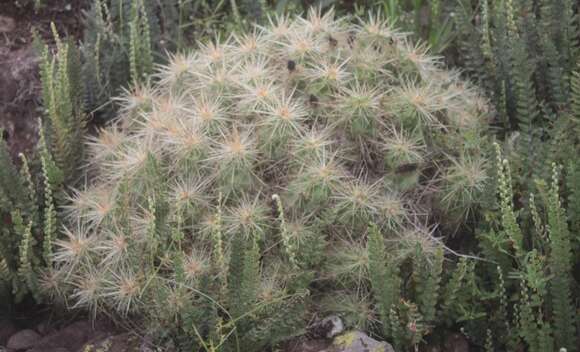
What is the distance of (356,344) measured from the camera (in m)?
3.04

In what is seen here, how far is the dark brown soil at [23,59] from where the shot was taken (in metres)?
4.32

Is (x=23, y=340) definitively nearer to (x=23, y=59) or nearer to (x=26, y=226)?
(x=26, y=226)

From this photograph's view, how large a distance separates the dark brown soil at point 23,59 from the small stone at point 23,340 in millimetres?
1061

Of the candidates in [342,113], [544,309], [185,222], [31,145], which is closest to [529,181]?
[544,309]

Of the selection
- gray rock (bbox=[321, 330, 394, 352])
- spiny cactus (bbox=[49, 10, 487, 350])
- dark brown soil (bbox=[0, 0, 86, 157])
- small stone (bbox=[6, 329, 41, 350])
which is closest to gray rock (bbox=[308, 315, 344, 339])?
gray rock (bbox=[321, 330, 394, 352])

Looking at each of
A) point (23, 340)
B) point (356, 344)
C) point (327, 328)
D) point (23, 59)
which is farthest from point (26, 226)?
point (356, 344)

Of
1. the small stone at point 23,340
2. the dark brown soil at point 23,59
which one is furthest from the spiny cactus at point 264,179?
the dark brown soil at point 23,59

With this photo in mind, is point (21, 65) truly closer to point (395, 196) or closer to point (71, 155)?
point (71, 155)

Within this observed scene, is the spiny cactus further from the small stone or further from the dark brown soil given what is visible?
the dark brown soil

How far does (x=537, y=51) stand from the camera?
4.21 metres

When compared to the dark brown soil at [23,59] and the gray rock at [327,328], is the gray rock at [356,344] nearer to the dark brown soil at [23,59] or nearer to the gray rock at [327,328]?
the gray rock at [327,328]

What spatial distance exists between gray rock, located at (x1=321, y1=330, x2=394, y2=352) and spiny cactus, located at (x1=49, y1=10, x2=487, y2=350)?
0.67 ft

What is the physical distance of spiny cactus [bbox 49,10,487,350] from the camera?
3.20 meters

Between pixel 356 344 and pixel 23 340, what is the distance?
1397mm
